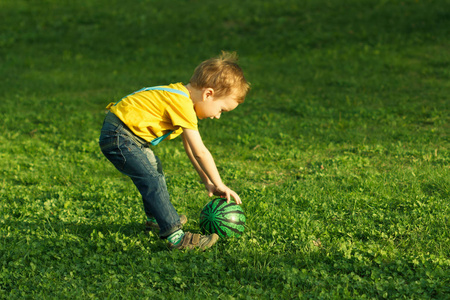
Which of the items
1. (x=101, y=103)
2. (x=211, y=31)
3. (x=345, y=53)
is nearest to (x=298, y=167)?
(x=101, y=103)

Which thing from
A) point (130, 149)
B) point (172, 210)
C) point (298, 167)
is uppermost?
point (130, 149)

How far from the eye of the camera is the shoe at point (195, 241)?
504 centimetres

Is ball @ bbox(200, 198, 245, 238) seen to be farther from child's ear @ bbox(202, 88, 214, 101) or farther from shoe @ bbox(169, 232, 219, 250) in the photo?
child's ear @ bbox(202, 88, 214, 101)

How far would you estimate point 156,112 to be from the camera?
194 inches

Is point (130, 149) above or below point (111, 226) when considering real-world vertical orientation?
above

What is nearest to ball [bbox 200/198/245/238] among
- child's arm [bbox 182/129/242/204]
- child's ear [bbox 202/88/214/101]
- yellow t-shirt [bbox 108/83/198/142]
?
child's arm [bbox 182/129/242/204]

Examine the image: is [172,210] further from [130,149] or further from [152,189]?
[130,149]

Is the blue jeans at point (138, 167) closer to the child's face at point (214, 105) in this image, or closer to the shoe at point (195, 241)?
the shoe at point (195, 241)

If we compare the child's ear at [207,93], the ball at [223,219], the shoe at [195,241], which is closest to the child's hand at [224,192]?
the ball at [223,219]

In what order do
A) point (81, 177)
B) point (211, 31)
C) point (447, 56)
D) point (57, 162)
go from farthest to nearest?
point (211, 31) < point (447, 56) < point (57, 162) < point (81, 177)

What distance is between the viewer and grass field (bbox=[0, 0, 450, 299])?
458 cm

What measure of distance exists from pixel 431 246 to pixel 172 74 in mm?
10678

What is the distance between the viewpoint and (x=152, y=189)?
4957 millimetres

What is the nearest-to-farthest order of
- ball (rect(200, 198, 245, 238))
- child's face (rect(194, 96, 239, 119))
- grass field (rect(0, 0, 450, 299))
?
grass field (rect(0, 0, 450, 299)) → child's face (rect(194, 96, 239, 119)) → ball (rect(200, 198, 245, 238))
